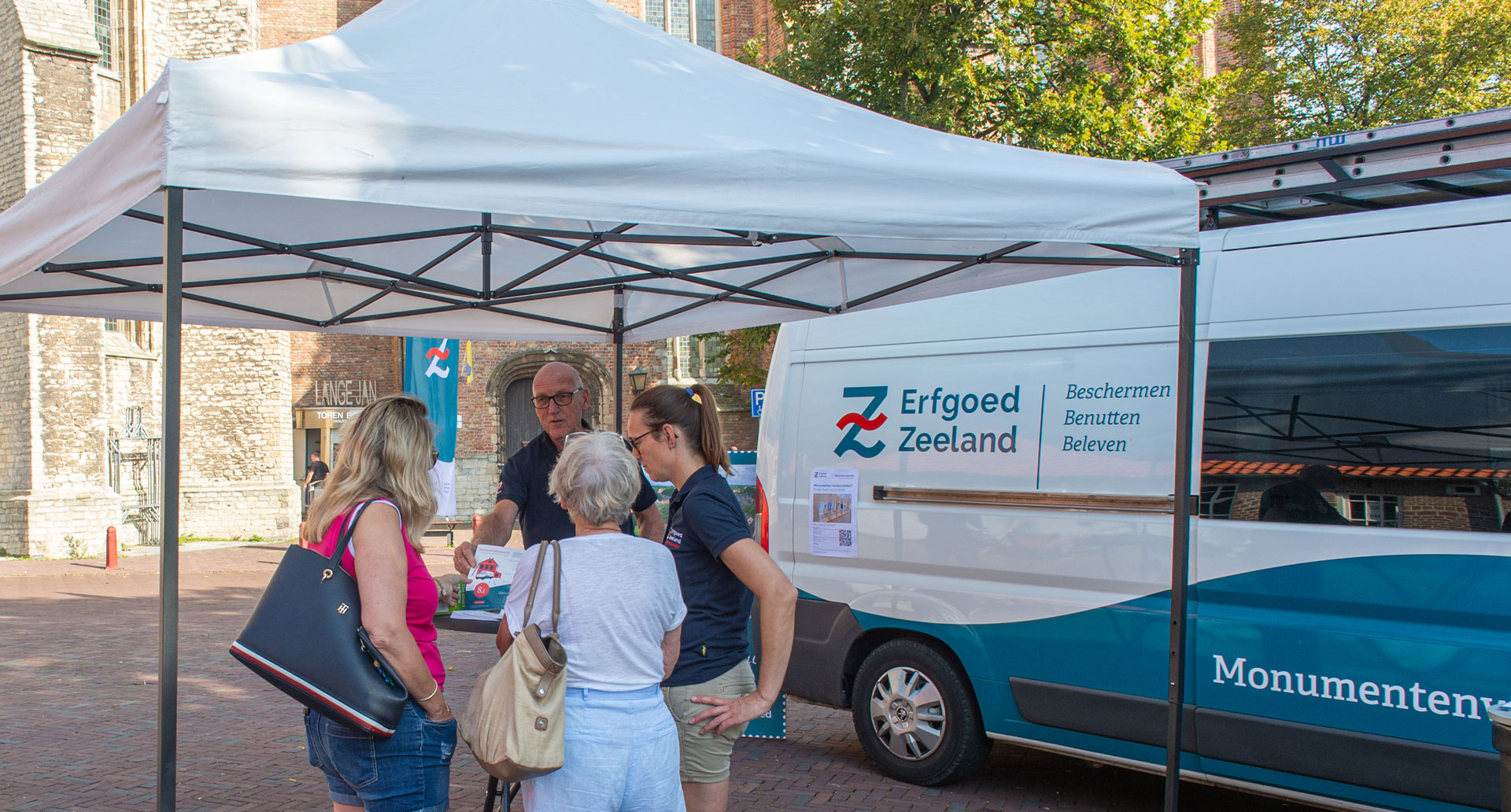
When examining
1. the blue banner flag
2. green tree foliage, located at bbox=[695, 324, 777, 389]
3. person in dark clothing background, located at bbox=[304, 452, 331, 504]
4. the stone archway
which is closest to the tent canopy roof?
the blue banner flag

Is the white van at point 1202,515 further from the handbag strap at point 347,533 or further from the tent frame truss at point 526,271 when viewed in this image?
the handbag strap at point 347,533

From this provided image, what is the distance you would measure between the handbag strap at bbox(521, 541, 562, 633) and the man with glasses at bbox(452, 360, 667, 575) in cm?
171

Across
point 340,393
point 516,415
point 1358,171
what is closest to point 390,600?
point 1358,171

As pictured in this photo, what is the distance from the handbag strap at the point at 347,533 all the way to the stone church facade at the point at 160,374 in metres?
19.1

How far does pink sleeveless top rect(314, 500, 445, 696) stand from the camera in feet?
8.50

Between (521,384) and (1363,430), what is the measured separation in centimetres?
2490

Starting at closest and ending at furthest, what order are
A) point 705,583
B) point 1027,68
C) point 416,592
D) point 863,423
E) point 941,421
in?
point 416,592
point 705,583
point 941,421
point 863,423
point 1027,68

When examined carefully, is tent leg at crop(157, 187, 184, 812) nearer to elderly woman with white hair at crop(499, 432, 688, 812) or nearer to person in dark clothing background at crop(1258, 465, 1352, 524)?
elderly woman with white hair at crop(499, 432, 688, 812)

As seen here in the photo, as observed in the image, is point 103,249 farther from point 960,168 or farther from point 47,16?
point 47,16

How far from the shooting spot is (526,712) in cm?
229

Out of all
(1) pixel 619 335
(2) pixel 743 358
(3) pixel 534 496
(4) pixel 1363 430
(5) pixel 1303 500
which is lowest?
(3) pixel 534 496

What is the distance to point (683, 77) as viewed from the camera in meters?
3.28

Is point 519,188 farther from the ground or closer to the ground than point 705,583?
farther from the ground

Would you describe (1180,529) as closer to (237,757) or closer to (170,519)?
(170,519)
